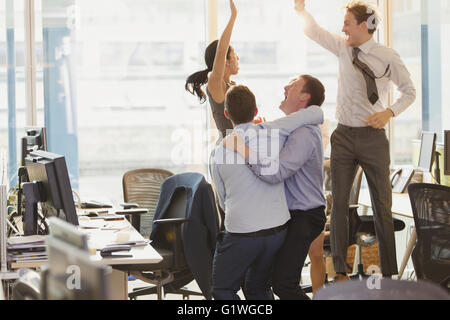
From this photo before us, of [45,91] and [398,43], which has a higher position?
[398,43]

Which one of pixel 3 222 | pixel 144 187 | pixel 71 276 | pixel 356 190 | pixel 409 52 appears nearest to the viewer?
pixel 71 276

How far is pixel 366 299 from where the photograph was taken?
1671mm

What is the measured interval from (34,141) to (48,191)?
4.38ft

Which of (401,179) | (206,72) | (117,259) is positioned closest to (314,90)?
(206,72)

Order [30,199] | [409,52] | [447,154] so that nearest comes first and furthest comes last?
[30,199] → [447,154] → [409,52]

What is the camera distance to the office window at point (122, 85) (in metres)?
5.66

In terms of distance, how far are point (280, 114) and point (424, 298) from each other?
4.44 metres

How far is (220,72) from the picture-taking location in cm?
360

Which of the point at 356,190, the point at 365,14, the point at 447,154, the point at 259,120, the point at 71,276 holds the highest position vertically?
the point at 365,14

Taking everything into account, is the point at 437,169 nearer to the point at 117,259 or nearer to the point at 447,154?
the point at 447,154

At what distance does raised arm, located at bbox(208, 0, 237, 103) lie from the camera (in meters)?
3.56
